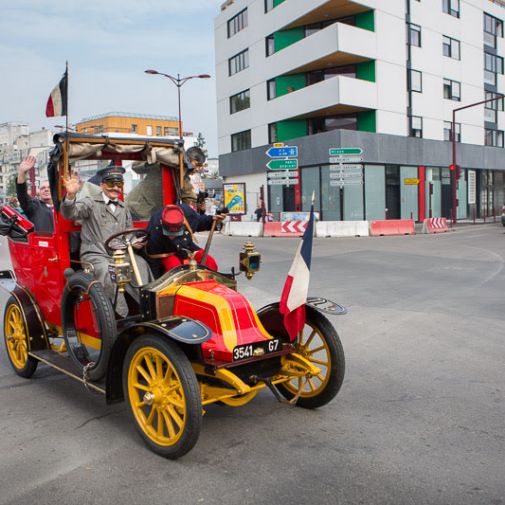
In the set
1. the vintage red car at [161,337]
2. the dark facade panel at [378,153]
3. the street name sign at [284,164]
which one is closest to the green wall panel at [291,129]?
the dark facade panel at [378,153]

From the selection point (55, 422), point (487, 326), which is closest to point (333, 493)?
point (55, 422)

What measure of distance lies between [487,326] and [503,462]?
406 cm

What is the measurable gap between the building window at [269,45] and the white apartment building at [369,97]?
0.79 feet

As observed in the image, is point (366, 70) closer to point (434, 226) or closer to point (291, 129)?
point (291, 129)

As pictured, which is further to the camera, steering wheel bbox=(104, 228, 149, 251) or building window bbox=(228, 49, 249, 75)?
building window bbox=(228, 49, 249, 75)

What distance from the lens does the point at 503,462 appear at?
3.53 meters

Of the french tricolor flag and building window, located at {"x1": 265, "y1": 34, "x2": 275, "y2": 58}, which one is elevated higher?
A: building window, located at {"x1": 265, "y1": 34, "x2": 275, "y2": 58}

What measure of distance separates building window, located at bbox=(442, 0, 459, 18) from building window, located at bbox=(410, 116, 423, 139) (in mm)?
8081

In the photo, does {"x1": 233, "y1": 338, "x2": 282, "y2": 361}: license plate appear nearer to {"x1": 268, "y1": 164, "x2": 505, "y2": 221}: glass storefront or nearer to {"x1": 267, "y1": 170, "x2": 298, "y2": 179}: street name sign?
{"x1": 267, "y1": 170, "x2": 298, "y2": 179}: street name sign

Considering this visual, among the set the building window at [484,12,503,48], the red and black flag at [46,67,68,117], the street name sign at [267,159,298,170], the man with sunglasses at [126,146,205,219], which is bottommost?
the man with sunglasses at [126,146,205,219]

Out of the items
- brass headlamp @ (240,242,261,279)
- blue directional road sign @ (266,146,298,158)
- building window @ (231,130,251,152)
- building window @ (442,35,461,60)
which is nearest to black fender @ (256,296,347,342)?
brass headlamp @ (240,242,261,279)

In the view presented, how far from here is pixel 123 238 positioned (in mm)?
4895

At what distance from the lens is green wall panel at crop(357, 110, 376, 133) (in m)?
32.0

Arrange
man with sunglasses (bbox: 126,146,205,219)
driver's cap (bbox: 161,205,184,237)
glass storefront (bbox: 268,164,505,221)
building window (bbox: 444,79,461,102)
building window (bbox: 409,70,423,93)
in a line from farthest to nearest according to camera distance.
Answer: building window (bbox: 444,79,461,102) < building window (bbox: 409,70,423,93) < glass storefront (bbox: 268,164,505,221) < man with sunglasses (bbox: 126,146,205,219) < driver's cap (bbox: 161,205,184,237)
